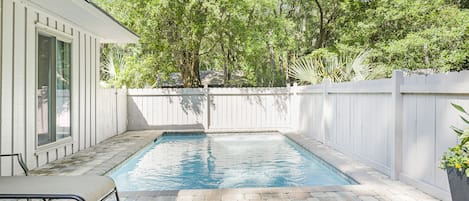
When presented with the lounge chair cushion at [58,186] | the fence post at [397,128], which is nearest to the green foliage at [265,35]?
the fence post at [397,128]

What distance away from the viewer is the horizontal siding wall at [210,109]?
35.5ft

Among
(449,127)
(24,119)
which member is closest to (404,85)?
(449,127)

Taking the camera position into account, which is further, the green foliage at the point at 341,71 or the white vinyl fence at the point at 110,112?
the green foliage at the point at 341,71

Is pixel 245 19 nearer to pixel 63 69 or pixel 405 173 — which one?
pixel 63 69

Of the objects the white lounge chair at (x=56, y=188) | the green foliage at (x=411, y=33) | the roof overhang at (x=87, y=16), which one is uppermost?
the green foliage at (x=411, y=33)

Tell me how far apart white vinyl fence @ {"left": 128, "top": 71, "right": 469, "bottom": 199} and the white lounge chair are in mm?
2872

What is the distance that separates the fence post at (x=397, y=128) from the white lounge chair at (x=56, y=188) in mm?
3062

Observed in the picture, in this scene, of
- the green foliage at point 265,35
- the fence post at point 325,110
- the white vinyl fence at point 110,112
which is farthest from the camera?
the green foliage at point 265,35

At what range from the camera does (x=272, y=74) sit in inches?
534

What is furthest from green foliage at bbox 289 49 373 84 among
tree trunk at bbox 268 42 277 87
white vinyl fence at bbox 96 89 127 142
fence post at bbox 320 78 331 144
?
white vinyl fence at bbox 96 89 127 142

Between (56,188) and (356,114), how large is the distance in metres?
4.41

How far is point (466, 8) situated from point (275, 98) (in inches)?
254

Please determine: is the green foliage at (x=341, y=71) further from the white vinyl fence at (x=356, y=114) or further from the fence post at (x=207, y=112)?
the fence post at (x=207, y=112)

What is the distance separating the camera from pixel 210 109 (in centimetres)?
1102
